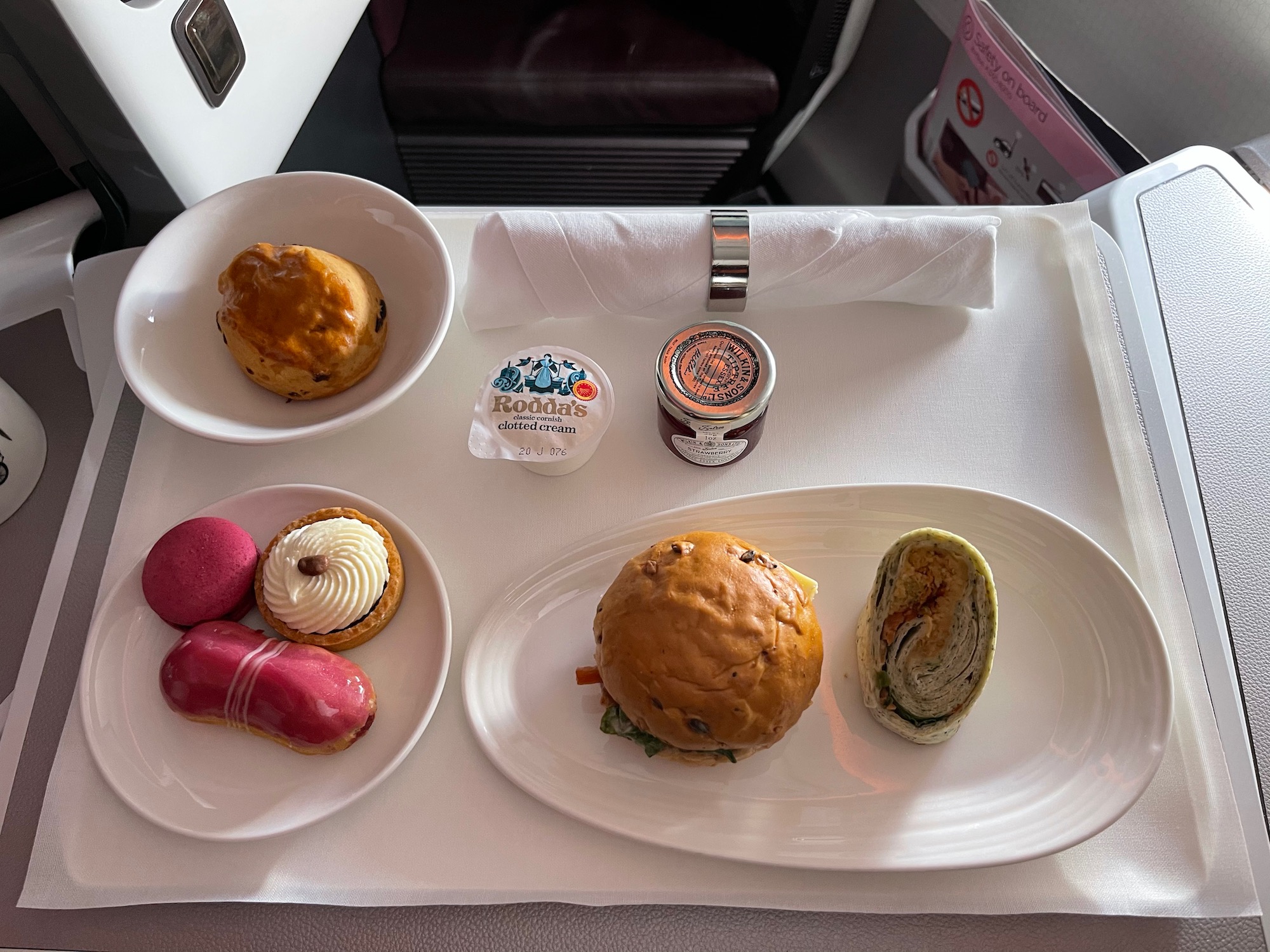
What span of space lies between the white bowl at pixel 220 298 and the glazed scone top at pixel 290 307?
2.7 inches

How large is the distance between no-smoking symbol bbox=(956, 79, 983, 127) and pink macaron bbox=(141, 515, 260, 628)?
1219 millimetres

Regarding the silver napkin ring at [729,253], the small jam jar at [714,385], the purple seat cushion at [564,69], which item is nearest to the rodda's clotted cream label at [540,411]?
the small jam jar at [714,385]

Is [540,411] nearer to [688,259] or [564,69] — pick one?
[688,259]

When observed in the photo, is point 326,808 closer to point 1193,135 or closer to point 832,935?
point 832,935

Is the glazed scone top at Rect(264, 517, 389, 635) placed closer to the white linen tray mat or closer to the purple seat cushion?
the white linen tray mat

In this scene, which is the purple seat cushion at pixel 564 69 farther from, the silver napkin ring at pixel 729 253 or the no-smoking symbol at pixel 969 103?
the silver napkin ring at pixel 729 253

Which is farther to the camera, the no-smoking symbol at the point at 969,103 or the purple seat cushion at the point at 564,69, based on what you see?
the purple seat cushion at the point at 564,69

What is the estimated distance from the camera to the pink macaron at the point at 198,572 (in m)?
0.75

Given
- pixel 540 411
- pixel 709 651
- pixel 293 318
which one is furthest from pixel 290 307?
pixel 709 651

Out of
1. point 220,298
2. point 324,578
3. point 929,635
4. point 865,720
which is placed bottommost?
point 865,720

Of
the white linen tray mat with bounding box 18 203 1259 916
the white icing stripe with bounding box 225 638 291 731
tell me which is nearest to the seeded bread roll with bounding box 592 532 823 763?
the white linen tray mat with bounding box 18 203 1259 916

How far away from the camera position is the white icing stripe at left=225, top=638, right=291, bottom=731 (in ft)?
2.32

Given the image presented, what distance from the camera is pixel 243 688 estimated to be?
707 mm

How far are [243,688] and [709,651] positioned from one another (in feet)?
1.34
